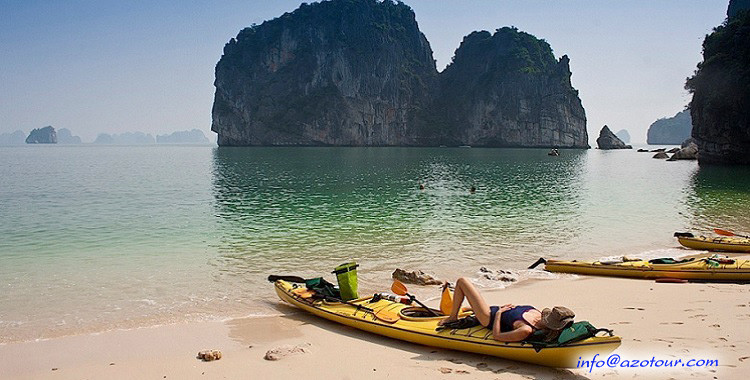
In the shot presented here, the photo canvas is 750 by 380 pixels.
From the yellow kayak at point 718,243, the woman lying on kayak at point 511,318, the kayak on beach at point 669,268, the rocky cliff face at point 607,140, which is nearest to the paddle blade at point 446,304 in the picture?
the woman lying on kayak at point 511,318

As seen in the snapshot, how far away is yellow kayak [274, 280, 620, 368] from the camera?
5.48 metres

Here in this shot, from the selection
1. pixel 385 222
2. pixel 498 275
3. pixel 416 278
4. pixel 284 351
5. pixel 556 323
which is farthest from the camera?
pixel 385 222

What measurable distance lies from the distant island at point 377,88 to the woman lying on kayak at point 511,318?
140213mm

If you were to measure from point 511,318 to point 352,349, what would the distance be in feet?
6.59

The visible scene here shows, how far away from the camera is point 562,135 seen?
460ft

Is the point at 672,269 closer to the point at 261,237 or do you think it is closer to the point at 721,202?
the point at 261,237

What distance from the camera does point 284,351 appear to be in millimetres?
6367

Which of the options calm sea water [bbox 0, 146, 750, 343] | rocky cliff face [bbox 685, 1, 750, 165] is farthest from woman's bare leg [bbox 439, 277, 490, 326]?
rocky cliff face [bbox 685, 1, 750, 165]

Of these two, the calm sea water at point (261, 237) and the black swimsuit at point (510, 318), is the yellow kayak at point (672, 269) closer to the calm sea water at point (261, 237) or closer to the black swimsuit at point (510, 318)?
the calm sea water at point (261, 237)

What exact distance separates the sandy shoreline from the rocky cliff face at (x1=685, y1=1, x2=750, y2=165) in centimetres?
4668

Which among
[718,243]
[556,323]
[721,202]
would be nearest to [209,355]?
[556,323]

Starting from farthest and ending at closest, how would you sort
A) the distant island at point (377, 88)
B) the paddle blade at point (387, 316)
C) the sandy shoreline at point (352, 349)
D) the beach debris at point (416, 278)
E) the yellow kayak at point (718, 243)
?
the distant island at point (377, 88) < the yellow kayak at point (718, 243) < the beach debris at point (416, 278) < the paddle blade at point (387, 316) < the sandy shoreline at point (352, 349)

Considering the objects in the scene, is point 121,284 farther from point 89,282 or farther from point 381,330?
point 381,330

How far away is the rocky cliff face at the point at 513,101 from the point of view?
461 ft
